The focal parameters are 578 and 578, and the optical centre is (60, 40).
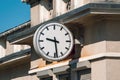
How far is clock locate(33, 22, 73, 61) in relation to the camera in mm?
17609

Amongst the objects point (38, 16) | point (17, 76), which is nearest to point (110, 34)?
point (38, 16)

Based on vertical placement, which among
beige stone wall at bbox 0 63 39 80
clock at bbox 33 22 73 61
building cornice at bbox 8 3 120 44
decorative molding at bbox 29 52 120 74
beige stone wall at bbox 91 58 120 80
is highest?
beige stone wall at bbox 0 63 39 80

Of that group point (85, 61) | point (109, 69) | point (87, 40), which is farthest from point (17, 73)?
point (109, 69)

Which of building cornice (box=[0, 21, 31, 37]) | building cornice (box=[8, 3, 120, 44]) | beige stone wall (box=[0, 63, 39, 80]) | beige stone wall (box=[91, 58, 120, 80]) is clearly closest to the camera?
building cornice (box=[8, 3, 120, 44])

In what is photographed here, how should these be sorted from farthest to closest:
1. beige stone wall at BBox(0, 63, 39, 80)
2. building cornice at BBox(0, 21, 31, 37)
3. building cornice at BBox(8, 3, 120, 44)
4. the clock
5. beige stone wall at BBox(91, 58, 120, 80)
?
building cornice at BBox(0, 21, 31, 37) < beige stone wall at BBox(0, 63, 39, 80) < the clock < beige stone wall at BBox(91, 58, 120, 80) < building cornice at BBox(8, 3, 120, 44)

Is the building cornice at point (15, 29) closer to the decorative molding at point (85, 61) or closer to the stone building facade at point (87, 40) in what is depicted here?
the stone building facade at point (87, 40)

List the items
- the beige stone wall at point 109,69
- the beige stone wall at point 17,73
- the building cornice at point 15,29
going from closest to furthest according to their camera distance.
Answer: the beige stone wall at point 109,69
the beige stone wall at point 17,73
the building cornice at point 15,29

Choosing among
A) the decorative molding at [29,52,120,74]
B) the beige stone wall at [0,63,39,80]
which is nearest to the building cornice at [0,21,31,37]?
the beige stone wall at [0,63,39,80]

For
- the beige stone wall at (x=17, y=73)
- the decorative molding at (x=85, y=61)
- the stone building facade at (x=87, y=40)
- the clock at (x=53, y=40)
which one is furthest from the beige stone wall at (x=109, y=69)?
the beige stone wall at (x=17, y=73)

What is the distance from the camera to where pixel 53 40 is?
58.4 feet

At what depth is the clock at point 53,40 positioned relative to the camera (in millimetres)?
17609

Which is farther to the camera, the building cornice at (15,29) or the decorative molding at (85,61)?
the building cornice at (15,29)

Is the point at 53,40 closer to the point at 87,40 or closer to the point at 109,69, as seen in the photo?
the point at 87,40

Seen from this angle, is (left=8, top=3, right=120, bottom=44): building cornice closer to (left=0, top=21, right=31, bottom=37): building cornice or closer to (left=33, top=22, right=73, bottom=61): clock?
(left=33, top=22, right=73, bottom=61): clock
